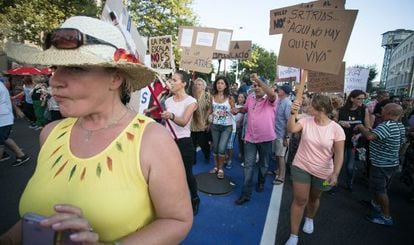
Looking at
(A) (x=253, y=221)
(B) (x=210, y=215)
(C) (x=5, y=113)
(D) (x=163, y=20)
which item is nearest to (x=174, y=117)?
(B) (x=210, y=215)

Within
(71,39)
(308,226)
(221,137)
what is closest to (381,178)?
(308,226)

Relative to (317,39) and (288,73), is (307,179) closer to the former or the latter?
(317,39)

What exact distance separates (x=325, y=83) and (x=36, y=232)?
20.1 feet

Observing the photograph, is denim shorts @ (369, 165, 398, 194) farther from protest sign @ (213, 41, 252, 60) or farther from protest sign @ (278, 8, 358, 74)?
protest sign @ (213, 41, 252, 60)

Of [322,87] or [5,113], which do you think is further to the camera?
[322,87]

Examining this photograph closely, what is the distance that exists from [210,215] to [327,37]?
294 cm

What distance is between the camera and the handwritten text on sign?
5.41 meters

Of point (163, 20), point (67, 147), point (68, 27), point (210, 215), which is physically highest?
point (163, 20)

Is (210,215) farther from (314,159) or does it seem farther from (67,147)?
(67,147)

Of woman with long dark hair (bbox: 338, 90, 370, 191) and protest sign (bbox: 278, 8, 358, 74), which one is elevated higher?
protest sign (bbox: 278, 8, 358, 74)

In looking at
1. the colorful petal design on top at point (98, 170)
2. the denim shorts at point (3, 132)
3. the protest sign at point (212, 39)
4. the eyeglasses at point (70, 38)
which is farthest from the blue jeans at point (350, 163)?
the denim shorts at point (3, 132)

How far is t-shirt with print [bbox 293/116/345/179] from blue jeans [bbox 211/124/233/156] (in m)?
Result: 2.38

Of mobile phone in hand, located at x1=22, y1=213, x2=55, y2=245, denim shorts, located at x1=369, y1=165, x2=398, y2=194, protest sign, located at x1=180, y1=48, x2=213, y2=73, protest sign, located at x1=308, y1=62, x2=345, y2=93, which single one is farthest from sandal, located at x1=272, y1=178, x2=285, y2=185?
mobile phone in hand, located at x1=22, y1=213, x2=55, y2=245

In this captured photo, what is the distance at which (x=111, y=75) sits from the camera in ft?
4.79
